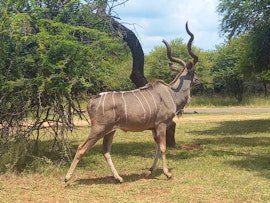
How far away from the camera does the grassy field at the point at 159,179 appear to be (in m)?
6.29

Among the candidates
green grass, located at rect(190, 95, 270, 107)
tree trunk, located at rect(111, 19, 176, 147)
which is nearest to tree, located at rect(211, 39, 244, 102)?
green grass, located at rect(190, 95, 270, 107)

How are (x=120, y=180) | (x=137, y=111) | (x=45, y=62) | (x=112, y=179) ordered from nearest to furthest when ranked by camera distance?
(x=120, y=180) → (x=137, y=111) → (x=112, y=179) → (x=45, y=62)

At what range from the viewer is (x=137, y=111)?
734 centimetres

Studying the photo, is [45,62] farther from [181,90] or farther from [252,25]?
[252,25]

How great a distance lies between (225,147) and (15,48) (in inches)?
234

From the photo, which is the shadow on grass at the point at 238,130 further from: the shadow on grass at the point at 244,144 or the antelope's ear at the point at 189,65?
the antelope's ear at the point at 189,65

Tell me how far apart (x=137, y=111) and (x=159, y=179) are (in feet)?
3.90

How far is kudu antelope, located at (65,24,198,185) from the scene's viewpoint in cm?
703

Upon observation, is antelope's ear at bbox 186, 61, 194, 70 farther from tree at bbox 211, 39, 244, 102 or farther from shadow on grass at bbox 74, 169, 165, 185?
tree at bbox 211, 39, 244, 102

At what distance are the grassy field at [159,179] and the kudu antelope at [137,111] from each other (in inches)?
15.1

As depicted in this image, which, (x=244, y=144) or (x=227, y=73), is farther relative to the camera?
(x=227, y=73)

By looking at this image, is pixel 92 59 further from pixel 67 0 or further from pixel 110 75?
pixel 67 0

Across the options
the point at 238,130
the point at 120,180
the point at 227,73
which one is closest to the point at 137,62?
the point at 120,180

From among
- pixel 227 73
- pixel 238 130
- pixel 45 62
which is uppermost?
pixel 45 62
